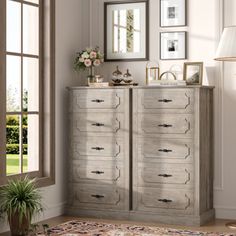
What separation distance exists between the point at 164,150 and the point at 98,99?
848mm

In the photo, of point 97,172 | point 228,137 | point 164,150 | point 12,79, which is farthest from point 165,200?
point 12,79

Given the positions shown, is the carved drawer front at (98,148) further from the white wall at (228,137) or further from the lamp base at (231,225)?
the lamp base at (231,225)

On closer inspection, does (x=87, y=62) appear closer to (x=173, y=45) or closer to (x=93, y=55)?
(x=93, y=55)

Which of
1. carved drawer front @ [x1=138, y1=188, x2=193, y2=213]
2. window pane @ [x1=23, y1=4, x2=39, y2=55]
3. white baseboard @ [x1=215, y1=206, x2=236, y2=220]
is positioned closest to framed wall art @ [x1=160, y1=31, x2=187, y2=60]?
window pane @ [x1=23, y1=4, x2=39, y2=55]

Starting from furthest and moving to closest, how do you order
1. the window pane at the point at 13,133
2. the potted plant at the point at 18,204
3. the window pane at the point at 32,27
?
the window pane at the point at 13,133 → the window pane at the point at 32,27 → the potted plant at the point at 18,204

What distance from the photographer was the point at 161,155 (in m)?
5.57

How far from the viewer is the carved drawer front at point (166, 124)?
17.9 feet

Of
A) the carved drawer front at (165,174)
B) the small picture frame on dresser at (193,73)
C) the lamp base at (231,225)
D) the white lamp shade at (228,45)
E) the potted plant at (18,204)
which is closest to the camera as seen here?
the potted plant at (18,204)

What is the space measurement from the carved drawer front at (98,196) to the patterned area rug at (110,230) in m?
0.36

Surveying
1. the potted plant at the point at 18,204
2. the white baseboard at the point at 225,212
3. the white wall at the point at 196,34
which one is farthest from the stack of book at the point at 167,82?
the potted plant at the point at 18,204

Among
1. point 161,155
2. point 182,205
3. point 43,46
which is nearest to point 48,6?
point 43,46

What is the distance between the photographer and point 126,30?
6.22 metres

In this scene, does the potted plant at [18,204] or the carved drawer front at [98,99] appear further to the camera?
the carved drawer front at [98,99]

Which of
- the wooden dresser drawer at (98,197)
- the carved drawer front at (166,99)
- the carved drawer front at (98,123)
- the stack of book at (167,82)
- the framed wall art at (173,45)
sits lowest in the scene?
the wooden dresser drawer at (98,197)
